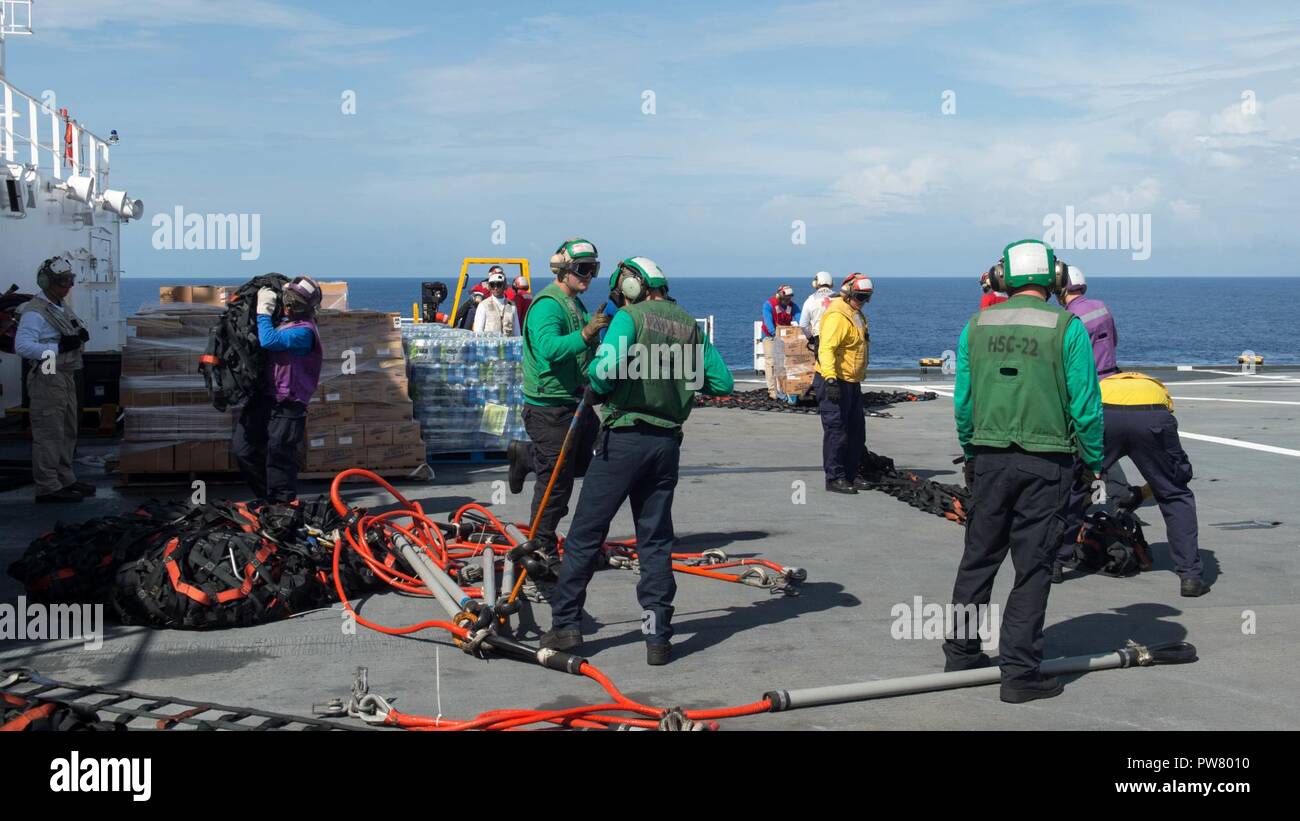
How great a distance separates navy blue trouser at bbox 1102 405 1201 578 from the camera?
28.0 ft

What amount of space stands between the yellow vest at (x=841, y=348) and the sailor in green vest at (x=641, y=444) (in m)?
5.56

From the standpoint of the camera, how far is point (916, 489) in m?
12.2

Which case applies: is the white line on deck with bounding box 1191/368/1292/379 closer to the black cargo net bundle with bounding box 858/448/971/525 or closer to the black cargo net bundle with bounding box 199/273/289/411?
the black cargo net bundle with bounding box 858/448/971/525

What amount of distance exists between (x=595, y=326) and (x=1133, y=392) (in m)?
3.83

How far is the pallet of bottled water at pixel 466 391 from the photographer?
14820mm

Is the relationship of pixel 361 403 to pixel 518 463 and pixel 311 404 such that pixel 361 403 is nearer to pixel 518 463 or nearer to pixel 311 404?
pixel 311 404

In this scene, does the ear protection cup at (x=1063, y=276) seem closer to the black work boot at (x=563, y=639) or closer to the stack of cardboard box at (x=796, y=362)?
the black work boot at (x=563, y=639)

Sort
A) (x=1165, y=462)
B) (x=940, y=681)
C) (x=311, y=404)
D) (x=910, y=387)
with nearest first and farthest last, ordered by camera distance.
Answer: (x=940, y=681) → (x=1165, y=462) → (x=311, y=404) → (x=910, y=387)

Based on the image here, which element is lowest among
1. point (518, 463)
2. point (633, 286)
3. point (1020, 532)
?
point (1020, 532)

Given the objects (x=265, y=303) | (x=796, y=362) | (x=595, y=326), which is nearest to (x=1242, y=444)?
(x=796, y=362)

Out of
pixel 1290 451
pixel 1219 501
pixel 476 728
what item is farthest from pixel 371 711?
pixel 1290 451

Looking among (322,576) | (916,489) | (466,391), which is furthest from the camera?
(466,391)

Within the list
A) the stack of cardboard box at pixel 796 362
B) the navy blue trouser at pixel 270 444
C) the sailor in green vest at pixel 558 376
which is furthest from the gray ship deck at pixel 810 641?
the stack of cardboard box at pixel 796 362

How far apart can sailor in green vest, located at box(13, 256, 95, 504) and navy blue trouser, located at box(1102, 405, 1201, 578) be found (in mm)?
9053
